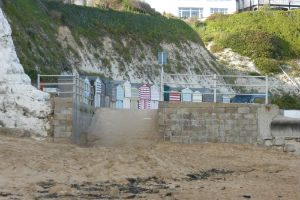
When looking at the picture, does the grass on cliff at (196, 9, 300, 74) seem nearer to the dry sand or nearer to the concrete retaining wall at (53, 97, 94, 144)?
the concrete retaining wall at (53, 97, 94, 144)

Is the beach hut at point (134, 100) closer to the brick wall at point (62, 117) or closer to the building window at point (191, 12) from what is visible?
the brick wall at point (62, 117)

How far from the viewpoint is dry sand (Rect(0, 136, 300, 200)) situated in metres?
10.2

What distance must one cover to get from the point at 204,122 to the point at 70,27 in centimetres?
2000

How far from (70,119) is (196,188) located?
255 inches

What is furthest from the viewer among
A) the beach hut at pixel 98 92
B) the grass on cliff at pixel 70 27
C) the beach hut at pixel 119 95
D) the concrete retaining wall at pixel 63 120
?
the grass on cliff at pixel 70 27

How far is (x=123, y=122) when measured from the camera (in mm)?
19281

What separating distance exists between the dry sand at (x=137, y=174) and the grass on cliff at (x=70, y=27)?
11.1 metres

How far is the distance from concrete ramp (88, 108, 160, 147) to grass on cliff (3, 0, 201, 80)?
6.36 meters

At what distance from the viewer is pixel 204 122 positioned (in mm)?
18422

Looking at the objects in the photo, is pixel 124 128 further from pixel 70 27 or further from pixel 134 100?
pixel 70 27

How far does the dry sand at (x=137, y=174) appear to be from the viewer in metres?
10.2

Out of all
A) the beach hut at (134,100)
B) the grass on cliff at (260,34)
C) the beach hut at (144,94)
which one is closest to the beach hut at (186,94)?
the beach hut at (144,94)

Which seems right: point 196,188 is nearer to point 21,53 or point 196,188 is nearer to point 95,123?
point 95,123

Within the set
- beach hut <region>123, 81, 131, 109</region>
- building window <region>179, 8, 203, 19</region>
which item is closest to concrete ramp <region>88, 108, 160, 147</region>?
beach hut <region>123, 81, 131, 109</region>
